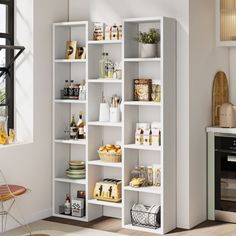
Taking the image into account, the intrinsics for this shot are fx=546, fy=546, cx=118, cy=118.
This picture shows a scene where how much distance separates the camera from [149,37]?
4867 mm

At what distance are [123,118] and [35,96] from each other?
905 millimetres

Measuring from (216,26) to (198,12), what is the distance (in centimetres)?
40

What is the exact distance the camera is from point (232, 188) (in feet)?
17.0

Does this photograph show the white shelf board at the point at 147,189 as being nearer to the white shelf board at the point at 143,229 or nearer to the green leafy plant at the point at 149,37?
the white shelf board at the point at 143,229

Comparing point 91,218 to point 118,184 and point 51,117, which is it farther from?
point 51,117

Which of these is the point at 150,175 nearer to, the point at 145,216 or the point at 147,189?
the point at 147,189

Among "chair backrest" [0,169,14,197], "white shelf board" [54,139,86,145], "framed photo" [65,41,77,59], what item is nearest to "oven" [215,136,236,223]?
"white shelf board" [54,139,86,145]

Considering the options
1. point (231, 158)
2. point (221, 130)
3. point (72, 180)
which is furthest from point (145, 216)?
point (221, 130)

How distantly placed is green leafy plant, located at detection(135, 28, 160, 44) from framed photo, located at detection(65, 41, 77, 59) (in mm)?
749

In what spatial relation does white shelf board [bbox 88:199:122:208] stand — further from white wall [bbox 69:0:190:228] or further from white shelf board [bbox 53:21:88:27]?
white shelf board [bbox 53:21:88:27]

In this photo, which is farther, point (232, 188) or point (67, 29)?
point (67, 29)

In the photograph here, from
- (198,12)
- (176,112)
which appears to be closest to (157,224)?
(176,112)

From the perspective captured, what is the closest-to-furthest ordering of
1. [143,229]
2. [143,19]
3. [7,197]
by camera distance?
[7,197] → [143,19] → [143,229]

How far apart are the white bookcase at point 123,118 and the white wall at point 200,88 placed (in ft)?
0.56
